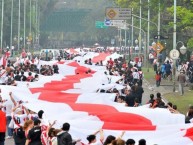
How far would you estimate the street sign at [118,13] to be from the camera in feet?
271

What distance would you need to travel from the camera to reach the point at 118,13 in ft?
280

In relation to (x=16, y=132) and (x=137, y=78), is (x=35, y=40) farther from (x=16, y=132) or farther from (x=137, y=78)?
(x=16, y=132)

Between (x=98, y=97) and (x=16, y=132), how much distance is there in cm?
404

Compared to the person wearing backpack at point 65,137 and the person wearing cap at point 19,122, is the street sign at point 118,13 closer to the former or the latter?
the person wearing cap at point 19,122

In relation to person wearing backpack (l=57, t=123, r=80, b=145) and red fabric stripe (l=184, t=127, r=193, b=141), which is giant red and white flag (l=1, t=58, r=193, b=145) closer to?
red fabric stripe (l=184, t=127, r=193, b=141)

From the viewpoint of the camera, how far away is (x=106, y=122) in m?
19.4

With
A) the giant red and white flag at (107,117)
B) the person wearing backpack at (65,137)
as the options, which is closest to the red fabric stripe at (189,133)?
the giant red and white flag at (107,117)

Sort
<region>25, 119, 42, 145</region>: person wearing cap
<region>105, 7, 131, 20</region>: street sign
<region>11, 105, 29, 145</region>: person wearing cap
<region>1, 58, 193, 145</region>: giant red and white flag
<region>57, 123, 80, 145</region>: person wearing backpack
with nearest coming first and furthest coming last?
1. <region>1, 58, 193, 145</region>: giant red and white flag
2. <region>57, 123, 80, 145</region>: person wearing backpack
3. <region>25, 119, 42, 145</region>: person wearing cap
4. <region>11, 105, 29, 145</region>: person wearing cap
5. <region>105, 7, 131, 20</region>: street sign

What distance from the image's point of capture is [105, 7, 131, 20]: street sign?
82.8m

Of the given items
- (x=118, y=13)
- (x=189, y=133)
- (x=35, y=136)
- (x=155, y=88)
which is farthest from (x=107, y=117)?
(x=118, y=13)

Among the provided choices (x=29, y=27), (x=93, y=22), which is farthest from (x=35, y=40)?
(x=93, y=22)

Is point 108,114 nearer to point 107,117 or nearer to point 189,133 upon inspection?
point 107,117

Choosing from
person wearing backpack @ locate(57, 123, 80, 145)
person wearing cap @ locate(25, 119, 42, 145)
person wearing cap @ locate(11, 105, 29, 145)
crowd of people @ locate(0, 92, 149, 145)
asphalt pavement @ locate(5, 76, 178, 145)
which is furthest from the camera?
asphalt pavement @ locate(5, 76, 178, 145)

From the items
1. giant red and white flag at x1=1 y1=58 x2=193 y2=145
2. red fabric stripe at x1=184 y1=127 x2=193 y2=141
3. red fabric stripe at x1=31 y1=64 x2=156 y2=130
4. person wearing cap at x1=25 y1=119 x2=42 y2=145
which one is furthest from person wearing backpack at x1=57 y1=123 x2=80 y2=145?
red fabric stripe at x1=184 y1=127 x2=193 y2=141
